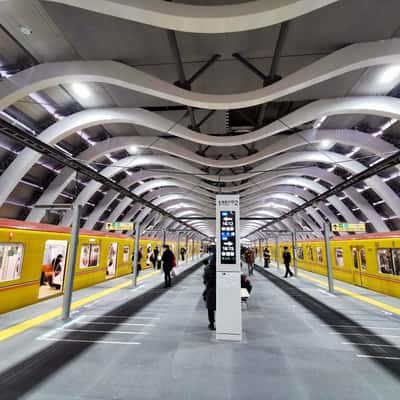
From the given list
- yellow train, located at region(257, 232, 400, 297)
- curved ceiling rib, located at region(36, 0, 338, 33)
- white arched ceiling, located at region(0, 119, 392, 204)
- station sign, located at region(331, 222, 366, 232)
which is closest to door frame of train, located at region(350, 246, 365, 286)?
yellow train, located at region(257, 232, 400, 297)

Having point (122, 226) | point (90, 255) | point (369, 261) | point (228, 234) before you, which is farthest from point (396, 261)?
point (90, 255)

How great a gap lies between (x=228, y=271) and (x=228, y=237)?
721 mm

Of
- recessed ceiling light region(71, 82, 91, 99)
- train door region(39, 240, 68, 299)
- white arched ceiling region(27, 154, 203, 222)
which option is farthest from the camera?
white arched ceiling region(27, 154, 203, 222)

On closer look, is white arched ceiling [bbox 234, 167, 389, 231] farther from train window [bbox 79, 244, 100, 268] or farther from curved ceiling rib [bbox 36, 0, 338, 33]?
curved ceiling rib [bbox 36, 0, 338, 33]

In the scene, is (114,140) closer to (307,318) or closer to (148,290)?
(148,290)

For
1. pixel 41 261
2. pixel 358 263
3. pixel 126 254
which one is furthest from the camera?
pixel 126 254

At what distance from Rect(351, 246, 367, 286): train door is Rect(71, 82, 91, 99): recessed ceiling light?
Answer: 45.8 feet

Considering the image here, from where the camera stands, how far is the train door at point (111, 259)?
44.1 ft

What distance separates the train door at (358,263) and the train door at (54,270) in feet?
45.1

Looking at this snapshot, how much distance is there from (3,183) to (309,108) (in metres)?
11.6

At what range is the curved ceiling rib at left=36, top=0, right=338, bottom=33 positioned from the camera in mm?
3744

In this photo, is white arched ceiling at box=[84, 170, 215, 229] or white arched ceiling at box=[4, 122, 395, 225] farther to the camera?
white arched ceiling at box=[84, 170, 215, 229]

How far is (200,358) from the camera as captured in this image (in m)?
4.00

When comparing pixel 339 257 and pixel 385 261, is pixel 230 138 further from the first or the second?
pixel 339 257
